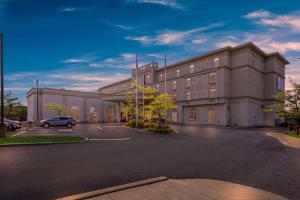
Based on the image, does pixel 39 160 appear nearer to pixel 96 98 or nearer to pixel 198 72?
pixel 198 72

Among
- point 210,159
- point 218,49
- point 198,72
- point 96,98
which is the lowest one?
point 210,159

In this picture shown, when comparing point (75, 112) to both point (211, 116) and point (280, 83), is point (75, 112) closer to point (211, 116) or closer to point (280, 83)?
point (211, 116)

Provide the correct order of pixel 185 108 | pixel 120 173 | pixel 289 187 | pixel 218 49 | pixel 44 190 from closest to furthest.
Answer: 1. pixel 44 190
2. pixel 289 187
3. pixel 120 173
4. pixel 218 49
5. pixel 185 108

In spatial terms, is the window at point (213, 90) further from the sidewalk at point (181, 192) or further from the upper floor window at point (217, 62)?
the sidewalk at point (181, 192)

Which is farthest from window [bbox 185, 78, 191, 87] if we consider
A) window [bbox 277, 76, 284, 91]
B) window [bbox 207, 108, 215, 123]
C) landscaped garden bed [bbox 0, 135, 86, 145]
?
landscaped garden bed [bbox 0, 135, 86, 145]

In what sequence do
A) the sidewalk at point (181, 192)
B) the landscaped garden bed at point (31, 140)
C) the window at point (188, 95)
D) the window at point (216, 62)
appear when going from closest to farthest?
the sidewalk at point (181, 192) < the landscaped garden bed at point (31, 140) < the window at point (216, 62) < the window at point (188, 95)

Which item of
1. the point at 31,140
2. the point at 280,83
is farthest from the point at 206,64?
the point at 31,140

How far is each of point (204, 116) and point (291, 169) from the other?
129ft

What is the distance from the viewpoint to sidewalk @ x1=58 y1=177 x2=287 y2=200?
17.4 ft

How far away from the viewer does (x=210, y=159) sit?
10.3m

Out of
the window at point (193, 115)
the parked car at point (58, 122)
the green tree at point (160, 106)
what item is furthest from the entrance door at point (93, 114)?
the green tree at point (160, 106)

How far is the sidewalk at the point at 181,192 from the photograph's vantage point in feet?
17.4

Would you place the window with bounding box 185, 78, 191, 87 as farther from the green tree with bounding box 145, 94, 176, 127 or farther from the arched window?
the arched window

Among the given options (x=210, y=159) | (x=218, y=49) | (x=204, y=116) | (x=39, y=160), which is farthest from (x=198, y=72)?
(x=39, y=160)
